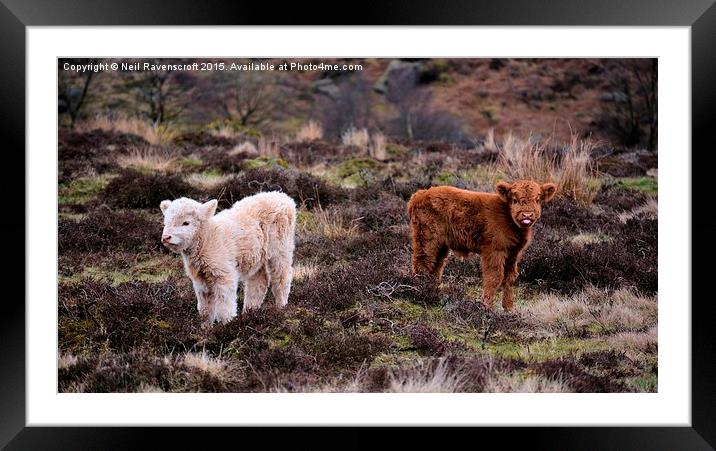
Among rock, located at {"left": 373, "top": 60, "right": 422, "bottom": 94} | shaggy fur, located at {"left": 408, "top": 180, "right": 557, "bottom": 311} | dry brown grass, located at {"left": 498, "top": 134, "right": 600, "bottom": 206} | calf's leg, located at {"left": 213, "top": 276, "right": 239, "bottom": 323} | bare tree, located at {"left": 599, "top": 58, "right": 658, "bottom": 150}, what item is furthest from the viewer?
rock, located at {"left": 373, "top": 60, "right": 422, "bottom": 94}

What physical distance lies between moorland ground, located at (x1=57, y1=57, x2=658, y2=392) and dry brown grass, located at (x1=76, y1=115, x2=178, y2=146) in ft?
2.05

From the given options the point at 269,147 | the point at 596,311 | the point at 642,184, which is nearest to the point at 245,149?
the point at 269,147

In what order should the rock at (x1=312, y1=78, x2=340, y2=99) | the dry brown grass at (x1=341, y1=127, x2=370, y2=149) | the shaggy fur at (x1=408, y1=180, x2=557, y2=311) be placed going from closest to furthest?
the shaggy fur at (x1=408, y1=180, x2=557, y2=311)
the dry brown grass at (x1=341, y1=127, x2=370, y2=149)
the rock at (x1=312, y1=78, x2=340, y2=99)

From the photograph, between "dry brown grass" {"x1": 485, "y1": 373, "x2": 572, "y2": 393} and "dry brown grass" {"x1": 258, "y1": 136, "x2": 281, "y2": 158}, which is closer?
"dry brown grass" {"x1": 485, "y1": 373, "x2": 572, "y2": 393}

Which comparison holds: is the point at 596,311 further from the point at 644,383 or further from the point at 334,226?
the point at 334,226

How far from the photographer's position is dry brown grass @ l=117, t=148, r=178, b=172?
14359 millimetres

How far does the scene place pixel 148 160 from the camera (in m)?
14.6

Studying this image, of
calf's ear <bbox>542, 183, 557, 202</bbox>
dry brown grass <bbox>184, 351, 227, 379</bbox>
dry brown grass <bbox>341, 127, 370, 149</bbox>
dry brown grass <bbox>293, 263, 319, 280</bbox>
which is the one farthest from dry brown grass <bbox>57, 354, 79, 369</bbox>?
dry brown grass <bbox>341, 127, 370, 149</bbox>

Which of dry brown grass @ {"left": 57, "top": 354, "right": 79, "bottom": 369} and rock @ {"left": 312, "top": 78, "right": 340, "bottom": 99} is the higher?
rock @ {"left": 312, "top": 78, "right": 340, "bottom": 99}

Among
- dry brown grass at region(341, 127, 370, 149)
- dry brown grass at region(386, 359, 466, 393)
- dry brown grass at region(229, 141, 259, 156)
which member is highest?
dry brown grass at region(341, 127, 370, 149)

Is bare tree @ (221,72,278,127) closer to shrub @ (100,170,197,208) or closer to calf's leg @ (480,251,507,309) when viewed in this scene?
shrub @ (100,170,197,208)
